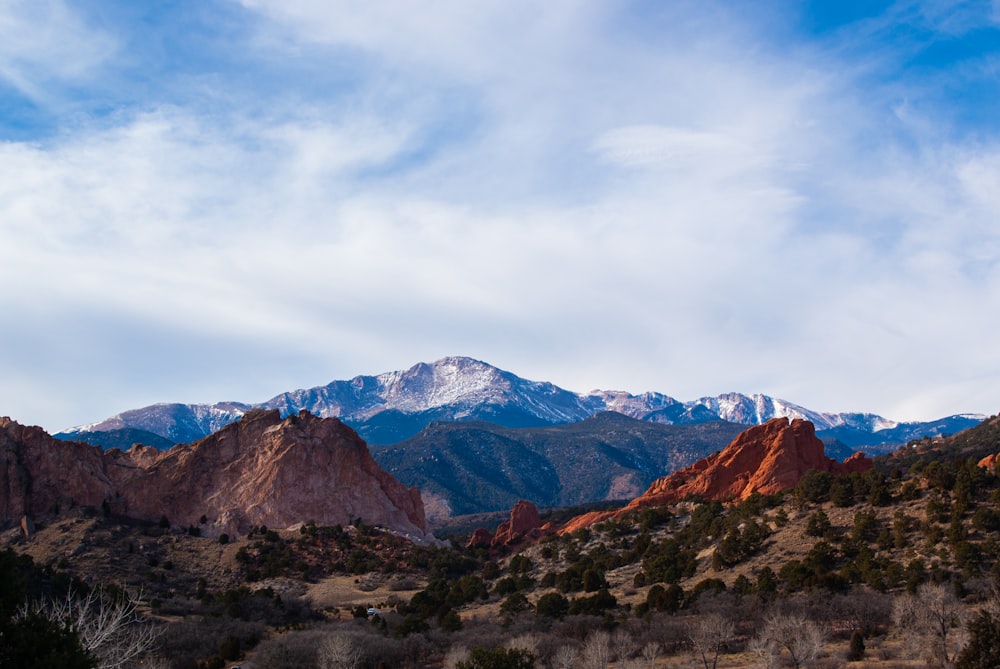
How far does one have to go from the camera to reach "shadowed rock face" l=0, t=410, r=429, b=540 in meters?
79.7

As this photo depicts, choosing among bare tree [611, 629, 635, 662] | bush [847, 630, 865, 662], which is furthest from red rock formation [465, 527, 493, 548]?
bush [847, 630, 865, 662]

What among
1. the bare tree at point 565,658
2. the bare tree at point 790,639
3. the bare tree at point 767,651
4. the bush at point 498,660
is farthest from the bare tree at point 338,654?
the bare tree at point 790,639

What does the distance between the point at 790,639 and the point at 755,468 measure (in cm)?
4781

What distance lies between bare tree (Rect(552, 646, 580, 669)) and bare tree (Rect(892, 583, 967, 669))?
14.6 m

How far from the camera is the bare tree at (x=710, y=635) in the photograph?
1407 inches

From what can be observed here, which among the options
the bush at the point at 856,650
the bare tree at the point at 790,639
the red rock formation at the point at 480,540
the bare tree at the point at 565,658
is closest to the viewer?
the bare tree at the point at 790,639

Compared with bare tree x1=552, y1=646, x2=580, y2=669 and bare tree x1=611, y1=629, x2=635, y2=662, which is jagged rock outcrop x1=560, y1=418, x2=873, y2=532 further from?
bare tree x1=552, y1=646, x2=580, y2=669

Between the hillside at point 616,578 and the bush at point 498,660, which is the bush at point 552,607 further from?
the bush at point 498,660

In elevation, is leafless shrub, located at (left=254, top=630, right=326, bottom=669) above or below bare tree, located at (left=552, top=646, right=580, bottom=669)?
above

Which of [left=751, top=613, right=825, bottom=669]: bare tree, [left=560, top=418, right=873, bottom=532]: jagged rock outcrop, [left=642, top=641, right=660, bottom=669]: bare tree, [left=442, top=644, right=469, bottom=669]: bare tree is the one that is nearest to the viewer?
[left=751, top=613, right=825, bottom=669]: bare tree

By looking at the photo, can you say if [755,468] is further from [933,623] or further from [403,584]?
[933,623]

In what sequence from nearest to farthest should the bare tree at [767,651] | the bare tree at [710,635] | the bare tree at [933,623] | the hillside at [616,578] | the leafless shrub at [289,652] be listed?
the bare tree at [933,623] → the bare tree at [767,651] → the bare tree at [710,635] → the leafless shrub at [289,652] → the hillside at [616,578]

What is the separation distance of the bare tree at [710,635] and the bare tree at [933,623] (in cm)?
767

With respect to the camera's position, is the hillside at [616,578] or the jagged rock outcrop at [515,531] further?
the jagged rock outcrop at [515,531]
